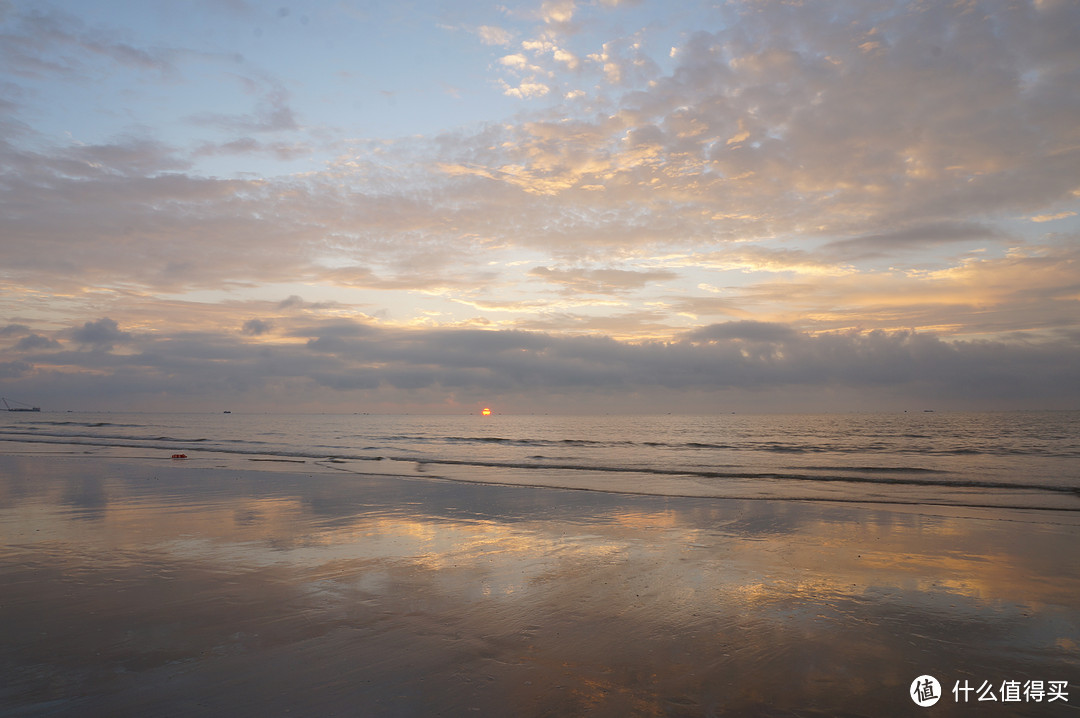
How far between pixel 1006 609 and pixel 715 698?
592cm

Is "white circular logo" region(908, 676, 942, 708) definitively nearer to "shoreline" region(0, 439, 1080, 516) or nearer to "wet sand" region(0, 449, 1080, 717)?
"wet sand" region(0, 449, 1080, 717)

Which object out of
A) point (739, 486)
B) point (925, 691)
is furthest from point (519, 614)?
point (739, 486)

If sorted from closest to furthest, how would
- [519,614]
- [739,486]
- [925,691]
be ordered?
[925,691] < [519,614] < [739,486]

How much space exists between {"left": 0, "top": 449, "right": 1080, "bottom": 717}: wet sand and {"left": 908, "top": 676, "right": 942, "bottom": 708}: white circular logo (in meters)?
0.10

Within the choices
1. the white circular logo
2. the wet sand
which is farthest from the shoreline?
the white circular logo

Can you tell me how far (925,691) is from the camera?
19.3 feet

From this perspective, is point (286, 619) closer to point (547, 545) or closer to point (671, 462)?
point (547, 545)

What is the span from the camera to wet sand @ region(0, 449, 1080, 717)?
553 cm

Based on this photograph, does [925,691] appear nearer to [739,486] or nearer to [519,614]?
[519,614]

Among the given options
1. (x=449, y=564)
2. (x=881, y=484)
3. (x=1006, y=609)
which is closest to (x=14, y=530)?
(x=449, y=564)

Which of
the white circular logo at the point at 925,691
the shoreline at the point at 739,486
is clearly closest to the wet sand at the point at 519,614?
the white circular logo at the point at 925,691

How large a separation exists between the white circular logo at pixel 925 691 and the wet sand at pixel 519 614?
0.10 m

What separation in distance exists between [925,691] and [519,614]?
466 centimetres

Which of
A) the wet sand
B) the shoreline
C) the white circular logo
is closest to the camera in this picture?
the wet sand
